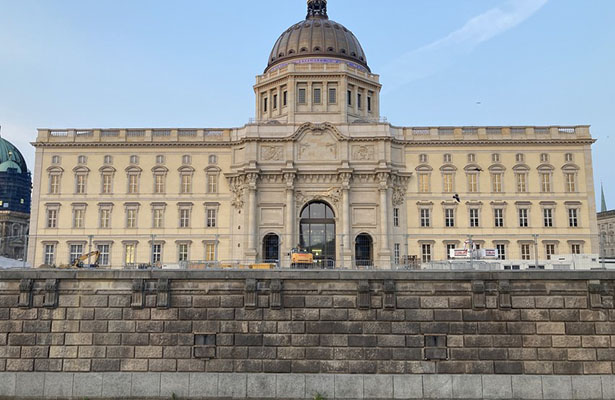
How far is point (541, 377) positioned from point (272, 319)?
37.6ft

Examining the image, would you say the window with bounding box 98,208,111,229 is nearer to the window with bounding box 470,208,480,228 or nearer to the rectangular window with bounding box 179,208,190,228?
the rectangular window with bounding box 179,208,190,228

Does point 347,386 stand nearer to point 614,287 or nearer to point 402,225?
point 614,287

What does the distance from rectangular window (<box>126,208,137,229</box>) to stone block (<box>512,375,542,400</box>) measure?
49383 mm

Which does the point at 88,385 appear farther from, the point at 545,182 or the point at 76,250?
the point at 545,182

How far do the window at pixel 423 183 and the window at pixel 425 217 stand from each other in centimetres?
220

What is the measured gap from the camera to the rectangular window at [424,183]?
206 feet

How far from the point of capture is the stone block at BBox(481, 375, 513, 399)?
22531 mm

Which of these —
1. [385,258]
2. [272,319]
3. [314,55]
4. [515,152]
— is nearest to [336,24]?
[314,55]

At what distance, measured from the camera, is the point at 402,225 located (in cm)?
6244

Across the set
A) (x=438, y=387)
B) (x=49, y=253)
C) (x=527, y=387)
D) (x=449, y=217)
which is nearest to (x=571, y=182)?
(x=449, y=217)

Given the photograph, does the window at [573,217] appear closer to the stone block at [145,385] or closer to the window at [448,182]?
the window at [448,182]

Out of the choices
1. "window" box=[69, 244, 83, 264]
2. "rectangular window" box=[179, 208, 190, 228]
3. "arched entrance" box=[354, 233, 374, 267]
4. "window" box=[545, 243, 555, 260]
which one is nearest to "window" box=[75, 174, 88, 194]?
"window" box=[69, 244, 83, 264]

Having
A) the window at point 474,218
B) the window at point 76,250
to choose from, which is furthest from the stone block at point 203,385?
the window at point 474,218

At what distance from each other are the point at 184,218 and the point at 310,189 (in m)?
15.0
